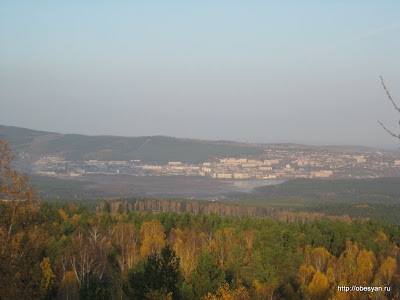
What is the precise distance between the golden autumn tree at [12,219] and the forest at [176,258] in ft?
0.10

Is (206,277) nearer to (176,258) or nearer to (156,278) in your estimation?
(176,258)

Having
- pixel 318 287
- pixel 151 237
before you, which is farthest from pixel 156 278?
pixel 151 237

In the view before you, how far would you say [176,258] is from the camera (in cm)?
2636

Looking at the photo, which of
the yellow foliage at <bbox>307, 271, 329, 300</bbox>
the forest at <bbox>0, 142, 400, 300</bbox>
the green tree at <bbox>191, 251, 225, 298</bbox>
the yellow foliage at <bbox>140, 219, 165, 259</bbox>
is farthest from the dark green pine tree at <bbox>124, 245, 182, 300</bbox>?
the yellow foliage at <bbox>140, 219, 165, 259</bbox>

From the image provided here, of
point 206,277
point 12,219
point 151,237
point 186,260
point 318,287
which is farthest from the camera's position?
point 151,237

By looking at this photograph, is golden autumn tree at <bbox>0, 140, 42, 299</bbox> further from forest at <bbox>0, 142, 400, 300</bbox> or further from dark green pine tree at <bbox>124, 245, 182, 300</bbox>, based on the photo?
dark green pine tree at <bbox>124, 245, 182, 300</bbox>

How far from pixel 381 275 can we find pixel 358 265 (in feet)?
7.58

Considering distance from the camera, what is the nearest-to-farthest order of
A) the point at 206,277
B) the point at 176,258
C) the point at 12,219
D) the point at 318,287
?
the point at 12,219
the point at 176,258
the point at 206,277
the point at 318,287

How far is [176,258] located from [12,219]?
12.4 meters

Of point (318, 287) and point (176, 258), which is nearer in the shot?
point (176, 258)

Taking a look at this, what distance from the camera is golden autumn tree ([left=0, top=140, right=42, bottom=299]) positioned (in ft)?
45.8

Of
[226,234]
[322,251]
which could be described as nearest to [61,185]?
[226,234]

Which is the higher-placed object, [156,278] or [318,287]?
[156,278]

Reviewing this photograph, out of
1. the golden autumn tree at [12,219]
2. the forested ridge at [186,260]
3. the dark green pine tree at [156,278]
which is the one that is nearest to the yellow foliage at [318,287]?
the forested ridge at [186,260]
